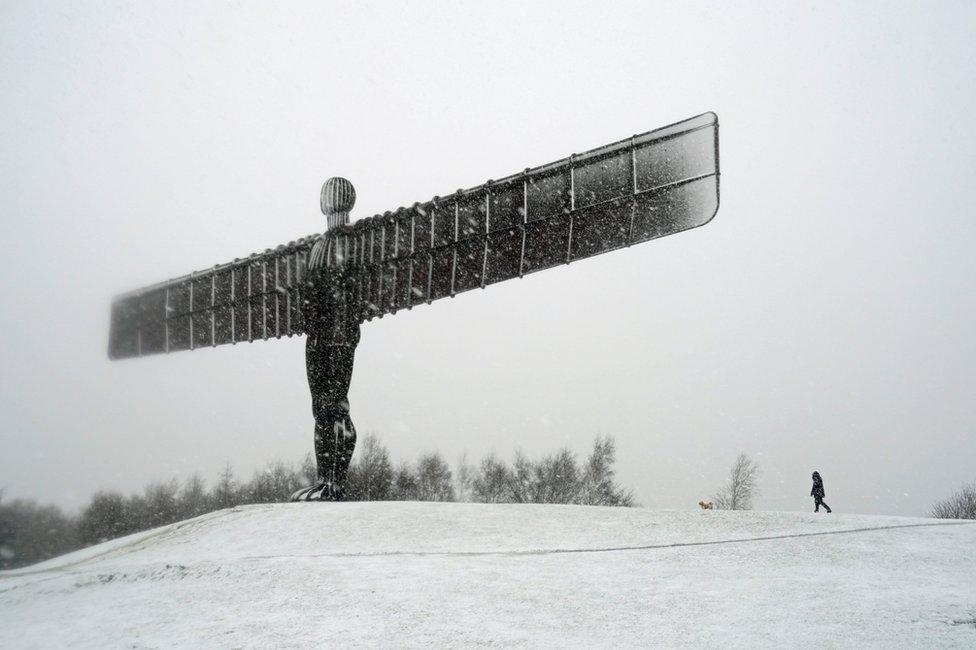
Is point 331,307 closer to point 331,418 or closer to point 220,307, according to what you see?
point 331,418

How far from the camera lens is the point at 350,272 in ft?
33.1

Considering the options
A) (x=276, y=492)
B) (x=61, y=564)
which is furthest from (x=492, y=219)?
(x=276, y=492)

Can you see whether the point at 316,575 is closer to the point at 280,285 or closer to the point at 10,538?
the point at 280,285

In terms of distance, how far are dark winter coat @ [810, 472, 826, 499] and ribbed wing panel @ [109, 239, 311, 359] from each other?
8786 millimetres

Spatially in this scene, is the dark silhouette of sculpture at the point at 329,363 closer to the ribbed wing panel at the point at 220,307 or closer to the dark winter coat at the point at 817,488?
the ribbed wing panel at the point at 220,307

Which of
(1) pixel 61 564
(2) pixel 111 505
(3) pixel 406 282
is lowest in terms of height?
(2) pixel 111 505

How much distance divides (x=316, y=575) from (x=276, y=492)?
2361cm

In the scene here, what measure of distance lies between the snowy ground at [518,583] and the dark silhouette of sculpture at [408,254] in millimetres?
2580

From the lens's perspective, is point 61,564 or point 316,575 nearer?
point 316,575

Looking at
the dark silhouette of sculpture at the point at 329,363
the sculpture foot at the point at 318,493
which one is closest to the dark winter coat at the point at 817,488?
the dark silhouette of sculpture at the point at 329,363

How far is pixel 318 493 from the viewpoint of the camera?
31.2ft

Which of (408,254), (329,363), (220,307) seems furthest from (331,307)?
(220,307)

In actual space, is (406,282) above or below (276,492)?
above

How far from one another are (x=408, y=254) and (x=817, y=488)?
26.5 feet
